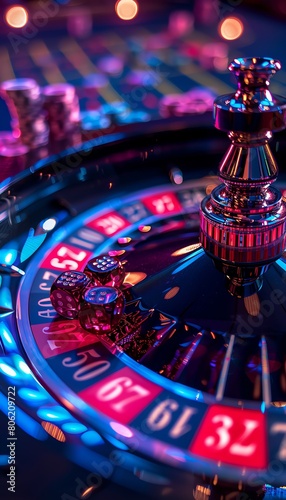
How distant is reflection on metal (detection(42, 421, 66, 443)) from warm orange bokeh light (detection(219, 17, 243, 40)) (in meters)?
3.19

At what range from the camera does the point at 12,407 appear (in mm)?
1288

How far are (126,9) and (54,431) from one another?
3646mm

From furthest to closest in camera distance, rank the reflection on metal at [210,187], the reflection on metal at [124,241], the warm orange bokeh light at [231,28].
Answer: the warm orange bokeh light at [231,28] < the reflection on metal at [210,187] < the reflection on metal at [124,241]

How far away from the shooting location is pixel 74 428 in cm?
123

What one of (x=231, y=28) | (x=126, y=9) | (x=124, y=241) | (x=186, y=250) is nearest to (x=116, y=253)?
(x=124, y=241)

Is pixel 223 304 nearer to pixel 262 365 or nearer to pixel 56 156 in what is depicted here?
pixel 262 365

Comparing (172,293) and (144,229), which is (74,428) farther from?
(144,229)

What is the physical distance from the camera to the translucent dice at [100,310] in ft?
4.94

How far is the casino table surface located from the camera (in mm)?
1141

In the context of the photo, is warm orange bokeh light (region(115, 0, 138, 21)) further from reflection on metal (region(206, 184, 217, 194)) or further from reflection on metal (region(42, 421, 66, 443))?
reflection on metal (region(42, 421, 66, 443))

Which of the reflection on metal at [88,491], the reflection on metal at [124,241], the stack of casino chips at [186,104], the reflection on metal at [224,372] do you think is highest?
the stack of casino chips at [186,104]

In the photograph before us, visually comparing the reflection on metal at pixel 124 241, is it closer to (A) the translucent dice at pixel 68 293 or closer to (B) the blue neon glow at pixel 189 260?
(B) the blue neon glow at pixel 189 260

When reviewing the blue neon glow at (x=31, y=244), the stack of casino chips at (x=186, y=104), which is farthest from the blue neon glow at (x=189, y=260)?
the stack of casino chips at (x=186, y=104)

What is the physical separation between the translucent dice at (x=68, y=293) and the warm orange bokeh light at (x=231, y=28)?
2732 millimetres
